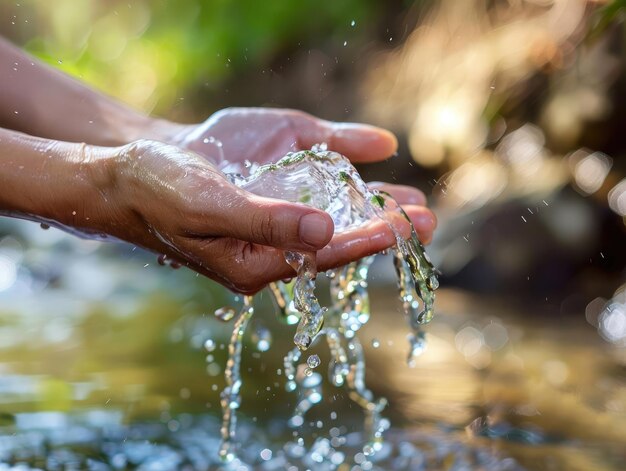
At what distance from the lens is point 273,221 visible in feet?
5.12

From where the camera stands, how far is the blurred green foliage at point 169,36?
10578 mm

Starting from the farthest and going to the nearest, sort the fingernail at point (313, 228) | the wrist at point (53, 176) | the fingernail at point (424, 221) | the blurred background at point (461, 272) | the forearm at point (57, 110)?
the blurred background at point (461, 272)
the forearm at point (57, 110)
the fingernail at point (424, 221)
the wrist at point (53, 176)
the fingernail at point (313, 228)

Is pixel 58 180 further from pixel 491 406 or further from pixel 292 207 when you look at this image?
pixel 491 406

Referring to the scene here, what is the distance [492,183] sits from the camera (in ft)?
18.7

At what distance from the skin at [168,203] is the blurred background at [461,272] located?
696mm

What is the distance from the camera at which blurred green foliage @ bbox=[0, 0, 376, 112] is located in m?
10.6

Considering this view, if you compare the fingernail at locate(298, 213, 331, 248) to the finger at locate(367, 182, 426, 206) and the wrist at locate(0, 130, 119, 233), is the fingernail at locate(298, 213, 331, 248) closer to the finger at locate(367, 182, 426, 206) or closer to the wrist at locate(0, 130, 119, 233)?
the wrist at locate(0, 130, 119, 233)

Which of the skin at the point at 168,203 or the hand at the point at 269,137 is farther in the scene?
the hand at the point at 269,137

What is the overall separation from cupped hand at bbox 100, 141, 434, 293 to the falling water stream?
0.07 metres

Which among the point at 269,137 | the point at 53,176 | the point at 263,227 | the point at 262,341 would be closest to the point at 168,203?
the point at 263,227

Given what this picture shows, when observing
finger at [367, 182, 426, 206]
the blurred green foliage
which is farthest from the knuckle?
the blurred green foliage

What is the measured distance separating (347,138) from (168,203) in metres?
0.97

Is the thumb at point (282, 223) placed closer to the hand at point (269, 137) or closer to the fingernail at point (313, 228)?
the fingernail at point (313, 228)

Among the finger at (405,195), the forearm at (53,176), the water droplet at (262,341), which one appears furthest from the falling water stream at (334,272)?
the water droplet at (262,341)
